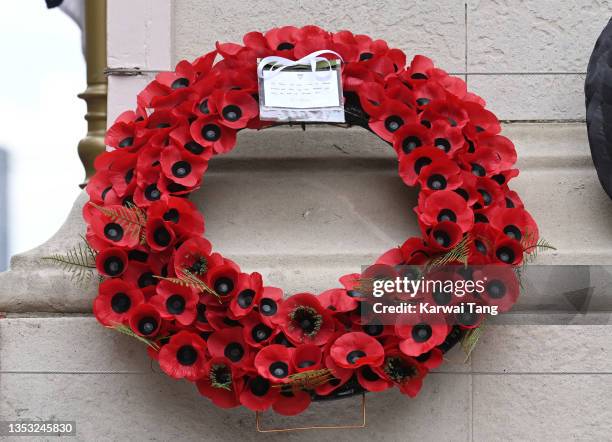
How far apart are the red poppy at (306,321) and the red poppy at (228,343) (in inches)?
5.5

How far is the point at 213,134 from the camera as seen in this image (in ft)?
11.7

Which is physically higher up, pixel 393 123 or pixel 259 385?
pixel 393 123

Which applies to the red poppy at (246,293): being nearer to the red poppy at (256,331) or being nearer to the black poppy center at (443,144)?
the red poppy at (256,331)

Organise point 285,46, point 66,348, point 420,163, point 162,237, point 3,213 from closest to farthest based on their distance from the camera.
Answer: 1. point 162,237
2. point 420,163
3. point 66,348
4. point 285,46
5. point 3,213

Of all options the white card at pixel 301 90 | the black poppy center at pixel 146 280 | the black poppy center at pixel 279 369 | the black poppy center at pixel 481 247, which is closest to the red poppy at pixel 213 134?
the white card at pixel 301 90

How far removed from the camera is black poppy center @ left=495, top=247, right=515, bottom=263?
3344 mm

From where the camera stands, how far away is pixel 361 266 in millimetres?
3607

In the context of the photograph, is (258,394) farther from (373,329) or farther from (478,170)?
(478,170)

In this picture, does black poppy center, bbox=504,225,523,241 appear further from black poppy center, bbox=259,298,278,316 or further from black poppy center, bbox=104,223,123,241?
black poppy center, bbox=104,223,123,241

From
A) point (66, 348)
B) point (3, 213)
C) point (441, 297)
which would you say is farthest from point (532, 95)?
point (3, 213)

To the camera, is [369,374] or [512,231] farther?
[512,231]

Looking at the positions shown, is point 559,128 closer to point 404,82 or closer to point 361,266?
point 404,82

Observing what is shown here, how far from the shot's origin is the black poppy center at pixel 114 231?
3.40 m

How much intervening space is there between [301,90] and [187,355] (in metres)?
1.06
